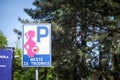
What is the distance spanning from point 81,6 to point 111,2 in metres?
3.82

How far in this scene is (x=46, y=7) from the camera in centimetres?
5081

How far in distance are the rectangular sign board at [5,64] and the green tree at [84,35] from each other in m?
14.0

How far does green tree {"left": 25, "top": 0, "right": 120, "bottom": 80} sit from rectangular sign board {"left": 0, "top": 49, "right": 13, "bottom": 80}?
14.0 m

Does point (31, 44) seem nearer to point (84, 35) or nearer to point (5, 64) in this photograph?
point (5, 64)

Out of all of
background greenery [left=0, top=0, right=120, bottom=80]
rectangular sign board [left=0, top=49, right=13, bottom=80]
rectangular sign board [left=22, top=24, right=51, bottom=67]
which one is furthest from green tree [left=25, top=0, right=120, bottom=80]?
rectangular sign board [left=22, top=24, right=51, bottom=67]

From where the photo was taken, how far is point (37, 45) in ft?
38.5

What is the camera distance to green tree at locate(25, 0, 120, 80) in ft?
107

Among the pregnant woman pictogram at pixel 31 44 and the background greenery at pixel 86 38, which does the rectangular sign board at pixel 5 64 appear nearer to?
the pregnant woman pictogram at pixel 31 44

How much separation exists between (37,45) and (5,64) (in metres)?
6.54

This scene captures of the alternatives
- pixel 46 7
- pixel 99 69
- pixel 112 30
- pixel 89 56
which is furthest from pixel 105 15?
pixel 46 7

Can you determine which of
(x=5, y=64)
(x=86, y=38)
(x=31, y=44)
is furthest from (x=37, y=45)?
(x=86, y=38)

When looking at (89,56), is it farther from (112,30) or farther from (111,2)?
(111,2)

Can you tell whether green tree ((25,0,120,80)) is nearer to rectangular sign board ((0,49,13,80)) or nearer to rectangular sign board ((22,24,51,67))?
rectangular sign board ((0,49,13,80))

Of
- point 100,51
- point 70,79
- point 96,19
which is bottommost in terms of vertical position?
Result: point 70,79
